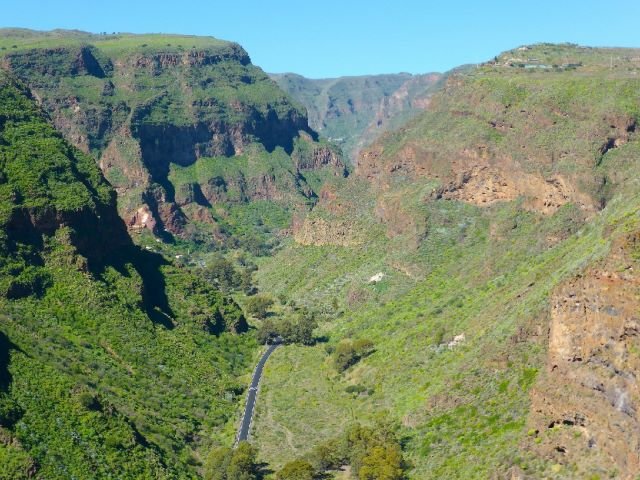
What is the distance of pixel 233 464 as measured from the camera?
78312 mm

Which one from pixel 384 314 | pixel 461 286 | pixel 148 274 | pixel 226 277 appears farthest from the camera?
pixel 226 277

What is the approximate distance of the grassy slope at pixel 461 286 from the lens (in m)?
78.1

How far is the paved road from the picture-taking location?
91.8 m

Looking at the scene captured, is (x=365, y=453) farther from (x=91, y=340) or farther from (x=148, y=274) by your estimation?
(x=148, y=274)

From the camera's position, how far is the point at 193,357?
350ft

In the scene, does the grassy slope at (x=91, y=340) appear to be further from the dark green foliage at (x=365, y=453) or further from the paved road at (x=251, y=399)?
the dark green foliage at (x=365, y=453)

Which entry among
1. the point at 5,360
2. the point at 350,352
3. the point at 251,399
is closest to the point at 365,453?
the point at 251,399

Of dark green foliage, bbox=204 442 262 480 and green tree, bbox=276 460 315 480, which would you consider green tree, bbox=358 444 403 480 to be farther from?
dark green foliage, bbox=204 442 262 480

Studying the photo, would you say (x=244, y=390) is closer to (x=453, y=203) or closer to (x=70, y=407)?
(x=70, y=407)

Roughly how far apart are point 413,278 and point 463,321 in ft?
91.2

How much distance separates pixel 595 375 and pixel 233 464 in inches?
1331

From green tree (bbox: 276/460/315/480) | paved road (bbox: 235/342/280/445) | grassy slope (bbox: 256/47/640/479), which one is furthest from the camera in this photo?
paved road (bbox: 235/342/280/445)

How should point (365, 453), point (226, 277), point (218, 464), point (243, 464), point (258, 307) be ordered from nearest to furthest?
point (365, 453) < point (243, 464) < point (218, 464) < point (258, 307) < point (226, 277)

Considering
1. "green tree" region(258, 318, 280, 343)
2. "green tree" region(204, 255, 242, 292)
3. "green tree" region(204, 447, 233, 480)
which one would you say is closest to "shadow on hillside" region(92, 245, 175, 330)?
"green tree" region(258, 318, 280, 343)
